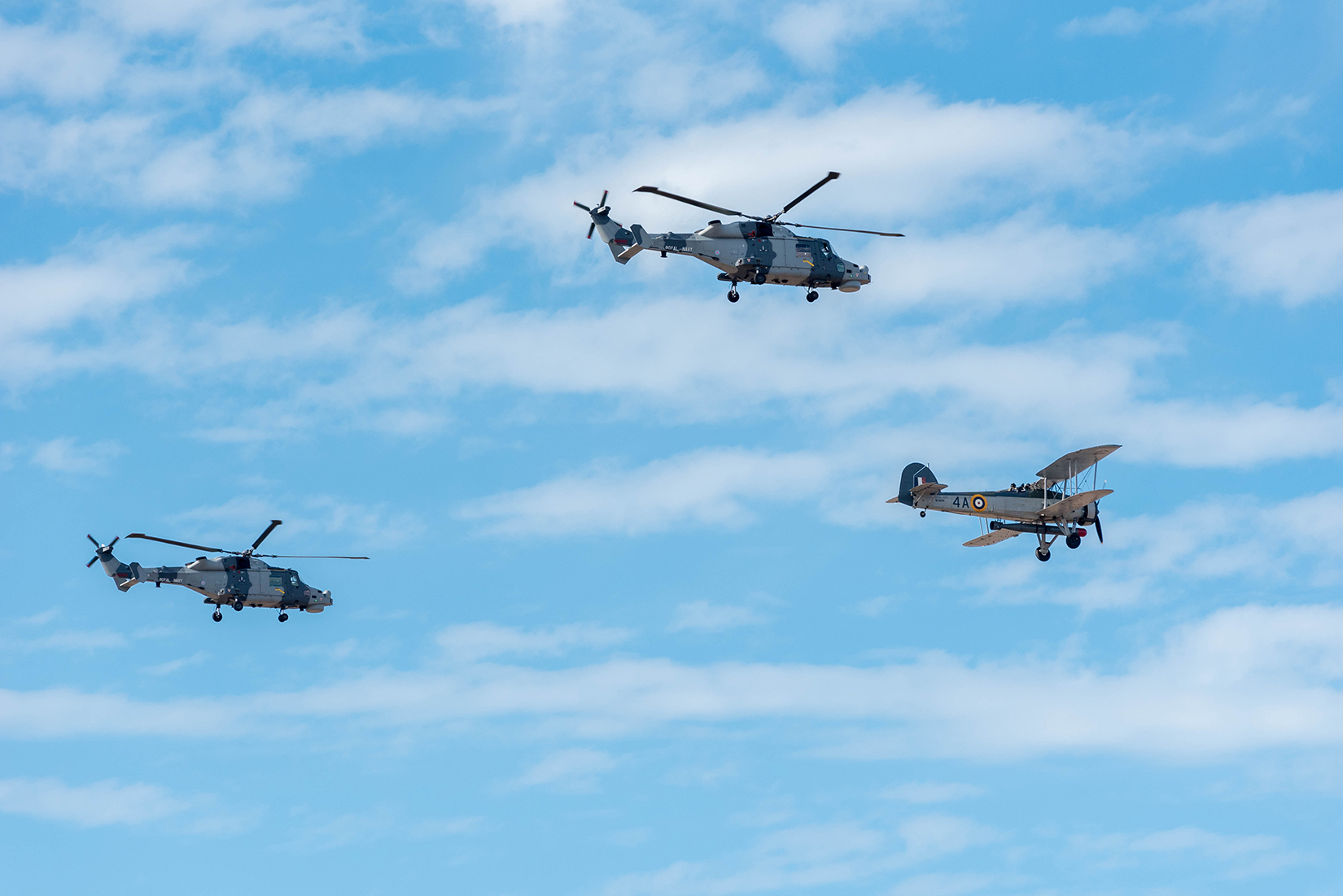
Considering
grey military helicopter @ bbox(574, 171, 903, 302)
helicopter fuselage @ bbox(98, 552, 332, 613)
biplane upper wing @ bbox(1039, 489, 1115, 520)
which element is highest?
grey military helicopter @ bbox(574, 171, 903, 302)

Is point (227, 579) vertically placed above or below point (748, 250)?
below

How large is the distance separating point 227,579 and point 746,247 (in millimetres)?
42319

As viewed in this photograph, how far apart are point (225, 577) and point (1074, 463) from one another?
53732 mm

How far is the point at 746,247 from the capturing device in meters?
93.6

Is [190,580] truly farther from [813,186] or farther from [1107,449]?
[1107,449]

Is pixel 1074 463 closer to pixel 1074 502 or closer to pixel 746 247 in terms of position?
pixel 1074 502

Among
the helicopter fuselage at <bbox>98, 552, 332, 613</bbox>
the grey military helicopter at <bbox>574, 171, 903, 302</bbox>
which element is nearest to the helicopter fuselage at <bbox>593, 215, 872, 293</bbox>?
the grey military helicopter at <bbox>574, 171, 903, 302</bbox>

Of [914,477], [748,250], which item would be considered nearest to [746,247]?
[748,250]

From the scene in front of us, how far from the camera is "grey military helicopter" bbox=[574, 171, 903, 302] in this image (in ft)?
303

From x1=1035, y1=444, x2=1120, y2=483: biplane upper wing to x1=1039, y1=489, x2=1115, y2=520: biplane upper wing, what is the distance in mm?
1561

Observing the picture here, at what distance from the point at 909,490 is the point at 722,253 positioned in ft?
64.1

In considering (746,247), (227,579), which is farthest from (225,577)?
(746,247)

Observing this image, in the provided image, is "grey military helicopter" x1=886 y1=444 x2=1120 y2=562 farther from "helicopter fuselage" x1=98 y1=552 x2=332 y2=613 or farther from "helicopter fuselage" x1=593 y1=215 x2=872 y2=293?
"helicopter fuselage" x1=98 y1=552 x2=332 y2=613

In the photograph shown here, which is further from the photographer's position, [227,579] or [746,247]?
[227,579]
